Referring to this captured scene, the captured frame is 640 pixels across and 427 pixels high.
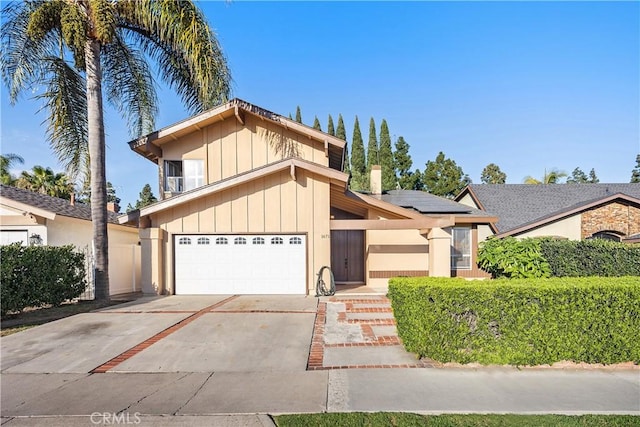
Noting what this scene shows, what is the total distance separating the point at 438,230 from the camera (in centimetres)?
1143

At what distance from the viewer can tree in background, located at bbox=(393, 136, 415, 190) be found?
32344 mm

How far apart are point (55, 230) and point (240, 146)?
7.48m

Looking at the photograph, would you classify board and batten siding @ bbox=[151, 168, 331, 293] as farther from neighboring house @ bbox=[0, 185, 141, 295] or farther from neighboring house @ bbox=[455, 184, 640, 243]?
neighboring house @ bbox=[455, 184, 640, 243]

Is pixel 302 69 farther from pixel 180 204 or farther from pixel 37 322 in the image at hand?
pixel 37 322

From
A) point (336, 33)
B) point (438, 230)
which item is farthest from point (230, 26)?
point (438, 230)

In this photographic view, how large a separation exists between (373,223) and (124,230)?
38.7 ft

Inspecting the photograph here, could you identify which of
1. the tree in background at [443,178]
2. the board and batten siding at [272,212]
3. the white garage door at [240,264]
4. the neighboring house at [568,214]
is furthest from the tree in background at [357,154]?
the white garage door at [240,264]

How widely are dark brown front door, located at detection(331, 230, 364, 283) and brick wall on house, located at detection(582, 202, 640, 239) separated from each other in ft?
32.4

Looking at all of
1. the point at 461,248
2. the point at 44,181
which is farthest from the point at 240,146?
the point at 44,181

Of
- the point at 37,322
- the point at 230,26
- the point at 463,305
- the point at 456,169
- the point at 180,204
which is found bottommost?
the point at 37,322

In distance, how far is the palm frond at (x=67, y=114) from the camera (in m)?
10.1

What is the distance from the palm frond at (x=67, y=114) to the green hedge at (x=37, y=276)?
3.11 m

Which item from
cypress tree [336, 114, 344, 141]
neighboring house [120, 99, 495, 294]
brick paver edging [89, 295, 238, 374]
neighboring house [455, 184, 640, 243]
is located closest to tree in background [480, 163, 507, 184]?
cypress tree [336, 114, 344, 141]

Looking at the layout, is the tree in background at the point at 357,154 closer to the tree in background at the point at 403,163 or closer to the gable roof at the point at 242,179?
the tree in background at the point at 403,163
